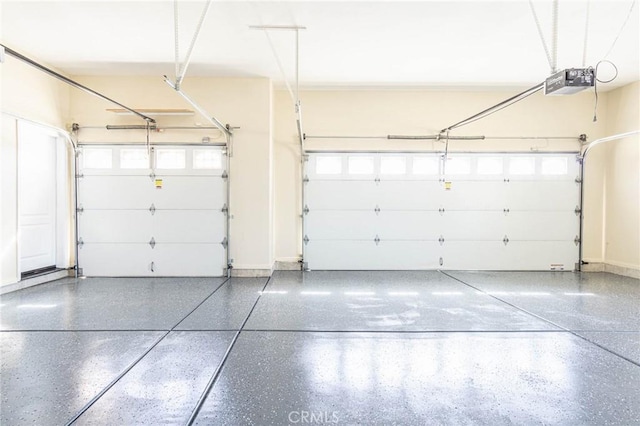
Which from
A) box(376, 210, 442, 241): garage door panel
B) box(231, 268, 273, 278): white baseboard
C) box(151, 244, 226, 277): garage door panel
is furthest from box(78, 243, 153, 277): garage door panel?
box(376, 210, 442, 241): garage door panel

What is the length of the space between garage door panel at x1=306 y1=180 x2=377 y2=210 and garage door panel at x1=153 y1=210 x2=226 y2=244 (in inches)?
65.7

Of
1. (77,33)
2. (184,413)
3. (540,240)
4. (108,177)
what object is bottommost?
(184,413)

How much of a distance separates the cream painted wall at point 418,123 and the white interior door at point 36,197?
145 inches

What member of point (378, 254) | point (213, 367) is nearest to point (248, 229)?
point (378, 254)

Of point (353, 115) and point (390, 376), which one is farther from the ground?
point (353, 115)

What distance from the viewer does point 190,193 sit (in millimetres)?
5730

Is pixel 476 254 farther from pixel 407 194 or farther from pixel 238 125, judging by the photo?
pixel 238 125

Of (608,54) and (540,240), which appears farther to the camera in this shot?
(540,240)

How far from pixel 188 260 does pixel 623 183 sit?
768 cm

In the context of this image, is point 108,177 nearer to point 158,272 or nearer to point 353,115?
point 158,272

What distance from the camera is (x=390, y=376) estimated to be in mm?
2311

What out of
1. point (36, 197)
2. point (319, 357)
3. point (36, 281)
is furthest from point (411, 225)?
point (36, 197)

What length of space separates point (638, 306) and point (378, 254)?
352 centimetres

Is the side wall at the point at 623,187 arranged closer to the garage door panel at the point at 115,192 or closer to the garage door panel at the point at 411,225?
the garage door panel at the point at 411,225
